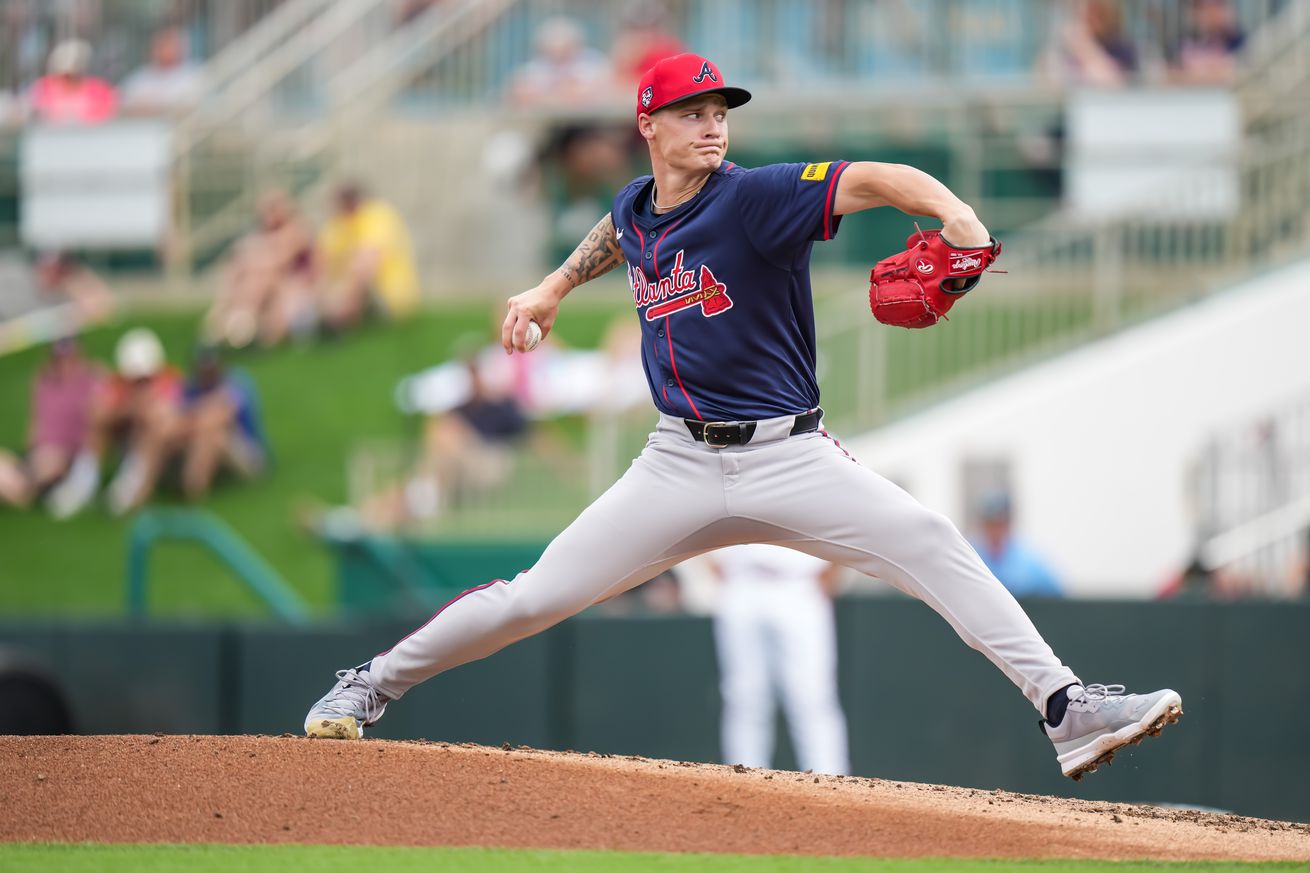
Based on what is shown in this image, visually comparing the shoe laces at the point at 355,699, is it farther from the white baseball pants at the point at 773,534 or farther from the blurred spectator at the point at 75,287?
the blurred spectator at the point at 75,287

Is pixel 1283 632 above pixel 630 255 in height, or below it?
below

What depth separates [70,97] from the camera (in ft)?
60.0

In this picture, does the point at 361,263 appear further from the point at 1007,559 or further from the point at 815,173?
the point at 815,173

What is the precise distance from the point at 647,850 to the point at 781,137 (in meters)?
11.5

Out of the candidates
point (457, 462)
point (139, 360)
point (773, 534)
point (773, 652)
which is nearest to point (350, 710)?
point (773, 534)

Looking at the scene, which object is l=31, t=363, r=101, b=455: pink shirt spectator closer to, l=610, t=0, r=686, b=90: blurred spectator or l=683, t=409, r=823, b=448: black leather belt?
l=610, t=0, r=686, b=90: blurred spectator

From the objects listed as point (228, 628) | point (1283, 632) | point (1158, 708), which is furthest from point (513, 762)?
point (1283, 632)

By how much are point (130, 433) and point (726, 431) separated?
10.8 meters

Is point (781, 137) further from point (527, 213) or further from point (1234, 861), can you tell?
point (1234, 861)

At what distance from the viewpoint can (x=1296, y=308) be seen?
42.1ft

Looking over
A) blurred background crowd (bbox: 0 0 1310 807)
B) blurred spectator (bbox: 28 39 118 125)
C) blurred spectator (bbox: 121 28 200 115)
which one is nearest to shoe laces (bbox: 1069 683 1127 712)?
blurred background crowd (bbox: 0 0 1310 807)

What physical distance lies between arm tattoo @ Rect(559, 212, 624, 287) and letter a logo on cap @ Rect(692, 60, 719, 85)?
0.70m

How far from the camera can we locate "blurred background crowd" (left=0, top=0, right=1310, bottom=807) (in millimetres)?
12516

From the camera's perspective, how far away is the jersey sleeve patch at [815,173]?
16.8 ft
